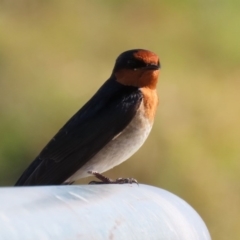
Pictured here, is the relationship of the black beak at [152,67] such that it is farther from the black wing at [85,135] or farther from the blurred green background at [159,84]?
the blurred green background at [159,84]

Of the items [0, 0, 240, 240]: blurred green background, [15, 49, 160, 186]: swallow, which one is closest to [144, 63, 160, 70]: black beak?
[15, 49, 160, 186]: swallow

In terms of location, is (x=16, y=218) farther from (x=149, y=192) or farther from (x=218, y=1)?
(x=218, y=1)

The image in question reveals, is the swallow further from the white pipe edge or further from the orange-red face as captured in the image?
the white pipe edge

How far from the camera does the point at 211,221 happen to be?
13.5ft

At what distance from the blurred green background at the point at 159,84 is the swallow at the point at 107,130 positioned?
1.41m

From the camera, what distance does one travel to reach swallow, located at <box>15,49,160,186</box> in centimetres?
223

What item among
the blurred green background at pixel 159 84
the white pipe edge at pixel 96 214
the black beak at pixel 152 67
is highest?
the black beak at pixel 152 67

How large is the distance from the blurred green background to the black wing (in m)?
1.41

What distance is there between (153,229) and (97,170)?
114 centimetres

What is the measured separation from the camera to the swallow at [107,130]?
2.23m

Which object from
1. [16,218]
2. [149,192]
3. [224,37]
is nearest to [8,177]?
[224,37]

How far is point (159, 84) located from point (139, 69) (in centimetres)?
212

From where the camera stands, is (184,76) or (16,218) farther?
(184,76)

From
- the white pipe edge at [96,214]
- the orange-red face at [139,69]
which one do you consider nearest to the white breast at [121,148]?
the orange-red face at [139,69]
